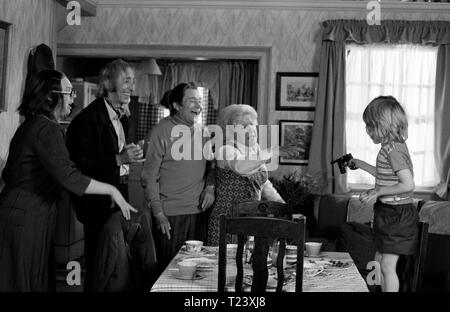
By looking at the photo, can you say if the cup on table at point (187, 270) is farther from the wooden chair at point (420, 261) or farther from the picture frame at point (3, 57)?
the picture frame at point (3, 57)

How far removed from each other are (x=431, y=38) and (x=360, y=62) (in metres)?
0.69

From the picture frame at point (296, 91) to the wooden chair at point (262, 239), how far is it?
367cm

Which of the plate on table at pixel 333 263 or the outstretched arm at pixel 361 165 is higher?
the outstretched arm at pixel 361 165

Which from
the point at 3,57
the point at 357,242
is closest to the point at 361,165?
the point at 357,242

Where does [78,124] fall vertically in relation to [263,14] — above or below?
below

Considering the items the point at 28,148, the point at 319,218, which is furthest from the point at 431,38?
the point at 28,148

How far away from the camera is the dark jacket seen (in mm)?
2955

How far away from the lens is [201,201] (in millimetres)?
3338

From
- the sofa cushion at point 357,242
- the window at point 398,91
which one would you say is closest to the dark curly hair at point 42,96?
the sofa cushion at point 357,242

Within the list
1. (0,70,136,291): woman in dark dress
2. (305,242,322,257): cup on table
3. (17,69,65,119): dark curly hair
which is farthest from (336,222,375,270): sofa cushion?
(17,69,65,119): dark curly hair

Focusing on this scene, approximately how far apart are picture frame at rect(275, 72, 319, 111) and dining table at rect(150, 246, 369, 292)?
3084 millimetres

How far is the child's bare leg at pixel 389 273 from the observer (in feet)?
8.84

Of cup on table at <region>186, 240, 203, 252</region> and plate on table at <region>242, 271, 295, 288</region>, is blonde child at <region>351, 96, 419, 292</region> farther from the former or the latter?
cup on table at <region>186, 240, 203, 252</region>
